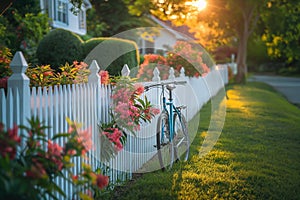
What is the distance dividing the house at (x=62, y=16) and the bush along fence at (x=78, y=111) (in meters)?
15.9

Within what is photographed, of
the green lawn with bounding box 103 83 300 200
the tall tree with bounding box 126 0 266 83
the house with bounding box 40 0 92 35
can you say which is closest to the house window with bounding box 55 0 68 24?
the house with bounding box 40 0 92 35

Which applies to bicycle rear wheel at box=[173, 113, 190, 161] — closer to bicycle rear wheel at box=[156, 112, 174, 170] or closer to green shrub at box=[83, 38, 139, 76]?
bicycle rear wheel at box=[156, 112, 174, 170]

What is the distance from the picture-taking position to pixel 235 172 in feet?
20.3

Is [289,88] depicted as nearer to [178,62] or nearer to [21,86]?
[178,62]

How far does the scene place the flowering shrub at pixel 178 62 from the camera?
12802 millimetres

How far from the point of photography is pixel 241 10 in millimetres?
28188

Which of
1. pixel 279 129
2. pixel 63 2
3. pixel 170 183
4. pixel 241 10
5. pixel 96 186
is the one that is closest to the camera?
pixel 96 186

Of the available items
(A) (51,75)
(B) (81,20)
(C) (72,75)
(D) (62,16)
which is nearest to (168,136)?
(C) (72,75)

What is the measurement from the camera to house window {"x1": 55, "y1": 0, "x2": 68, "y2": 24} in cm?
2329

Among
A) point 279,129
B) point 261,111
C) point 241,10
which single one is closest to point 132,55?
point 261,111

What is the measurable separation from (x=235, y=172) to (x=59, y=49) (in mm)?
9021

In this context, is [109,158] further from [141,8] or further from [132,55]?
[141,8]

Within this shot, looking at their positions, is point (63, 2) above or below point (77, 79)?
above

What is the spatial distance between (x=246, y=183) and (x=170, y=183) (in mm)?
1019
